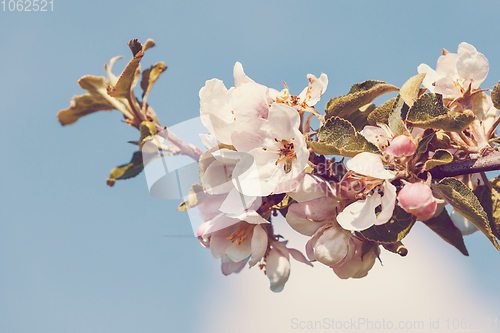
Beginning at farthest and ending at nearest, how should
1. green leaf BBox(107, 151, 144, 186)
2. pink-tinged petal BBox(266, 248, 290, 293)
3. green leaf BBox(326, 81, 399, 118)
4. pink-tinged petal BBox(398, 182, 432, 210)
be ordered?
1. green leaf BBox(107, 151, 144, 186)
2. pink-tinged petal BBox(266, 248, 290, 293)
3. green leaf BBox(326, 81, 399, 118)
4. pink-tinged petal BBox(398, 182, 432, 210)

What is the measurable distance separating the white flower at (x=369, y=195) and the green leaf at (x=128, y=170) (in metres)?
0.84

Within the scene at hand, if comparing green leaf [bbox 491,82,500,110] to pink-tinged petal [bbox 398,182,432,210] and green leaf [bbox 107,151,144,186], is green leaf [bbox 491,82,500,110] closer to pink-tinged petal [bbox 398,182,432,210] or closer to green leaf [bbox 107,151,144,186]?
pink-tinged petal [bbox 398,182,432,210]

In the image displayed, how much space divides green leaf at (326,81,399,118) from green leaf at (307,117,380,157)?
A: 0.12m

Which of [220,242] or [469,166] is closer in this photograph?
[469,166]

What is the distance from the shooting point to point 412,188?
0.75m

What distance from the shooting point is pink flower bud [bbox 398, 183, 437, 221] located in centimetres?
73

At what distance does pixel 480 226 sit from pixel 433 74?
50cm

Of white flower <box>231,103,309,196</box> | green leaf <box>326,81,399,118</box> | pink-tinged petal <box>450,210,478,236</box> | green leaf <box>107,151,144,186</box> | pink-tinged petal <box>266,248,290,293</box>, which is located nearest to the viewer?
white flower <box>231,103,309,196</box>

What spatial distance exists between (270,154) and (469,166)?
434mm

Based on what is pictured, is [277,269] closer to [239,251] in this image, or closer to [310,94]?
[239,251]

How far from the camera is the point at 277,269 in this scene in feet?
3.42

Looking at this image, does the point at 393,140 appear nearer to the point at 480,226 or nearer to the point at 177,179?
the point at 480,226

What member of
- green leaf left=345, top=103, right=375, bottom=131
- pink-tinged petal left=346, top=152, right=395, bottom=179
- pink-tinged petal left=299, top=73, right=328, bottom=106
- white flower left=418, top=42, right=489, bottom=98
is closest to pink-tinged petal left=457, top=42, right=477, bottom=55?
white flower left=418, top=42, right=489, bottom=98

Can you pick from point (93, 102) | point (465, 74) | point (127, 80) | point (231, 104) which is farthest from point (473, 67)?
point (93, 102)
